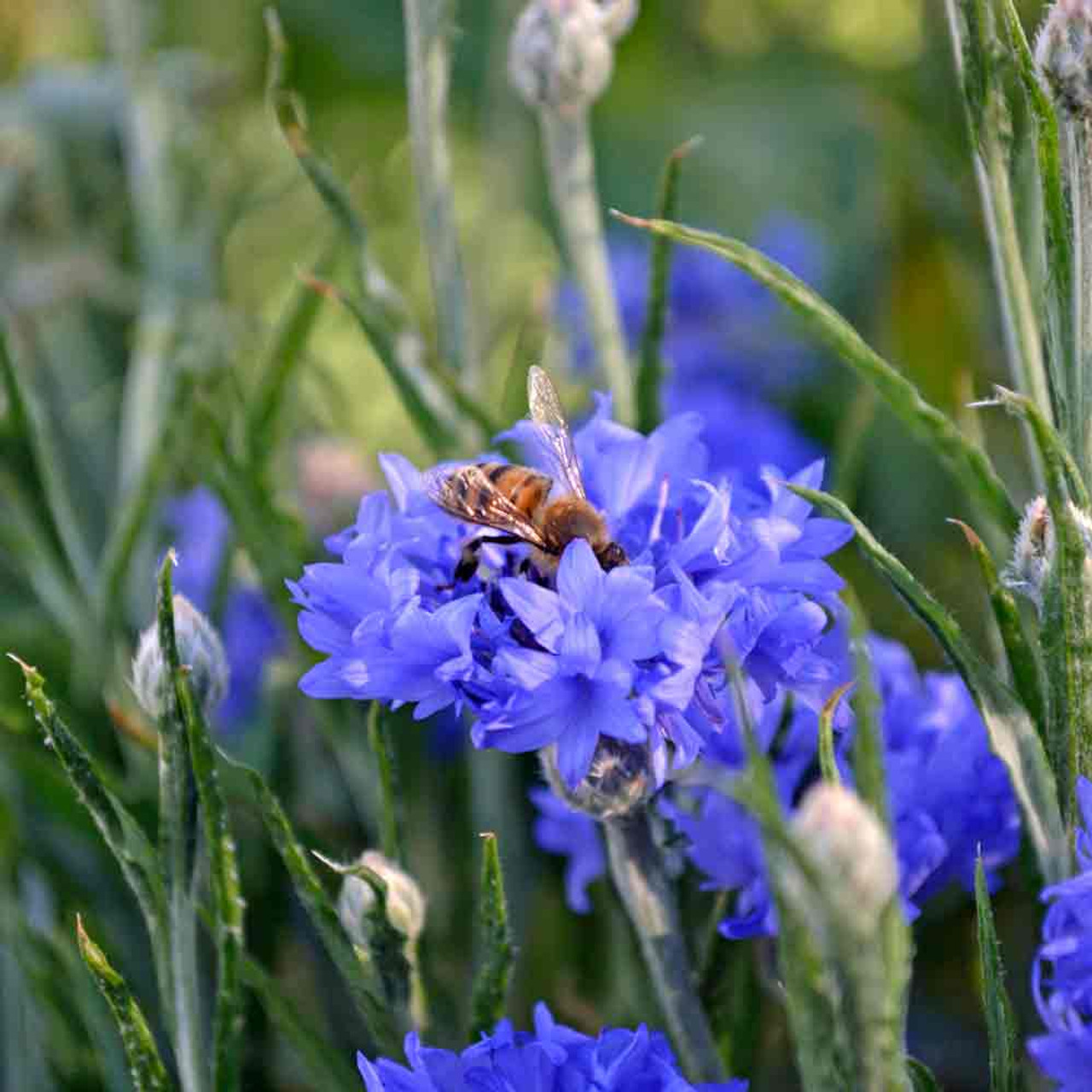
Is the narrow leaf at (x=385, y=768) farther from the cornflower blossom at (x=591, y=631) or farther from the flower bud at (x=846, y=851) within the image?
the flower bud at (x=846, y=851)

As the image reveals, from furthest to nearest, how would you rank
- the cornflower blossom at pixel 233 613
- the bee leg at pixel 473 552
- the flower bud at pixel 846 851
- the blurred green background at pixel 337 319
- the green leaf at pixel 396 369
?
1. the cornflower blossom at pixel 233 613
2. the blurred green background at pixel 337 319
3. the green leaf at pixel 396 369
4. the bee leg at pixel 473 552
5. the flower bud at pixel 846 851

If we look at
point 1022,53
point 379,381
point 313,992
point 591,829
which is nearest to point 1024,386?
point 1022,53

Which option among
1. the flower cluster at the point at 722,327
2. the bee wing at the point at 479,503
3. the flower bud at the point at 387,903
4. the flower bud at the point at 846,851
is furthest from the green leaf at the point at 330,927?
the flower cluster at the point at 722,327

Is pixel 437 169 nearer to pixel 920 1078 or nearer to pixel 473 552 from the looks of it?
pixel 473 552

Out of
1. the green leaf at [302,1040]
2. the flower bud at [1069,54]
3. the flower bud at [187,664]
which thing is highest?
the flower bud at [1069,54]

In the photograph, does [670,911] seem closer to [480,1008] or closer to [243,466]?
[480,1008]

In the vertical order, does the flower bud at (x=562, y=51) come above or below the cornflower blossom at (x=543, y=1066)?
above
